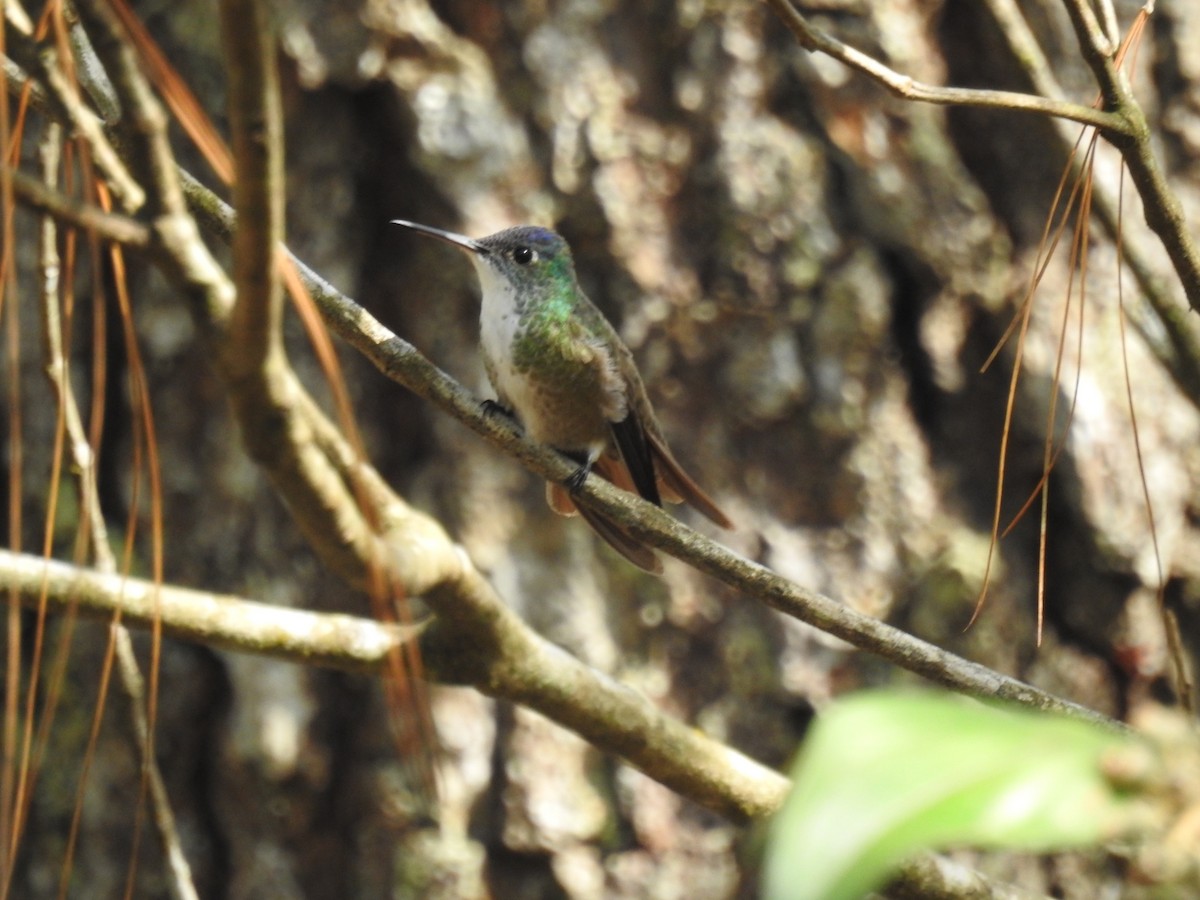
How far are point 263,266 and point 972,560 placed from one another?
7.10ft

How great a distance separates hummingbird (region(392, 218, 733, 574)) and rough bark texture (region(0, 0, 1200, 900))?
0.06 m

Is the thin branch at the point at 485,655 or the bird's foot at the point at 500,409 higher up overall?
the bird's foot at the point at 500,409

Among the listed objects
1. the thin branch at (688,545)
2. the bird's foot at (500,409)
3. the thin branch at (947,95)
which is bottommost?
the thin branch at (688,545)

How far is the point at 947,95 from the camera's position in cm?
121

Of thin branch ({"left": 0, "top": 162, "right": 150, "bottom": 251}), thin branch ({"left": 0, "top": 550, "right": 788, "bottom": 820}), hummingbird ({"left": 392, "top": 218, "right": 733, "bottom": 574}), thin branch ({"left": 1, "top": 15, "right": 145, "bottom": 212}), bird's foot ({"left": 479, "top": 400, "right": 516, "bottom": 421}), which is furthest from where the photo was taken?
bird's foot ({"left": 479, "top": 400, "right": 516, "bottom": 421})

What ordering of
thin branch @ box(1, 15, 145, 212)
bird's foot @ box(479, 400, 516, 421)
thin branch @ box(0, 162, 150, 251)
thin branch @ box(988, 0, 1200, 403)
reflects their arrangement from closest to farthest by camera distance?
thin branch @ box(0, 162, 150, 251) → thin branch @ box(1, 15, 145, 212) → thin branch @ box(988, 0, 1200, 403) → bird's foot @ box(479, 400, 516, 421)

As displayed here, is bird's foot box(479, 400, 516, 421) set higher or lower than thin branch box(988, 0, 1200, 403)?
lower

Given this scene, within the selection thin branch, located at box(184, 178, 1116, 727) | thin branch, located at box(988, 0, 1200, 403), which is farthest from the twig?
thin branch, located at box(988, 0, 1200, 403)

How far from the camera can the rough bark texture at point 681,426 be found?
8.69 feet

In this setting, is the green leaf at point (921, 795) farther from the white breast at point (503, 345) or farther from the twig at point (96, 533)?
the white breast at point (503, 345)

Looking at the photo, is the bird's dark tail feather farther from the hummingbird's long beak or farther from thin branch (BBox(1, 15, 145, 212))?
thin branch (BBox(1, 15, 145, 212))

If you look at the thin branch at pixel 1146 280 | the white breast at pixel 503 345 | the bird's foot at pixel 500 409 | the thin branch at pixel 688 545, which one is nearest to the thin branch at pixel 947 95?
the thin branch at pixel 1146 280

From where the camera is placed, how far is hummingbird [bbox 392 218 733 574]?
8.54 feet

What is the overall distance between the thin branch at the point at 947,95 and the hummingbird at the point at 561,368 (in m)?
1.36
